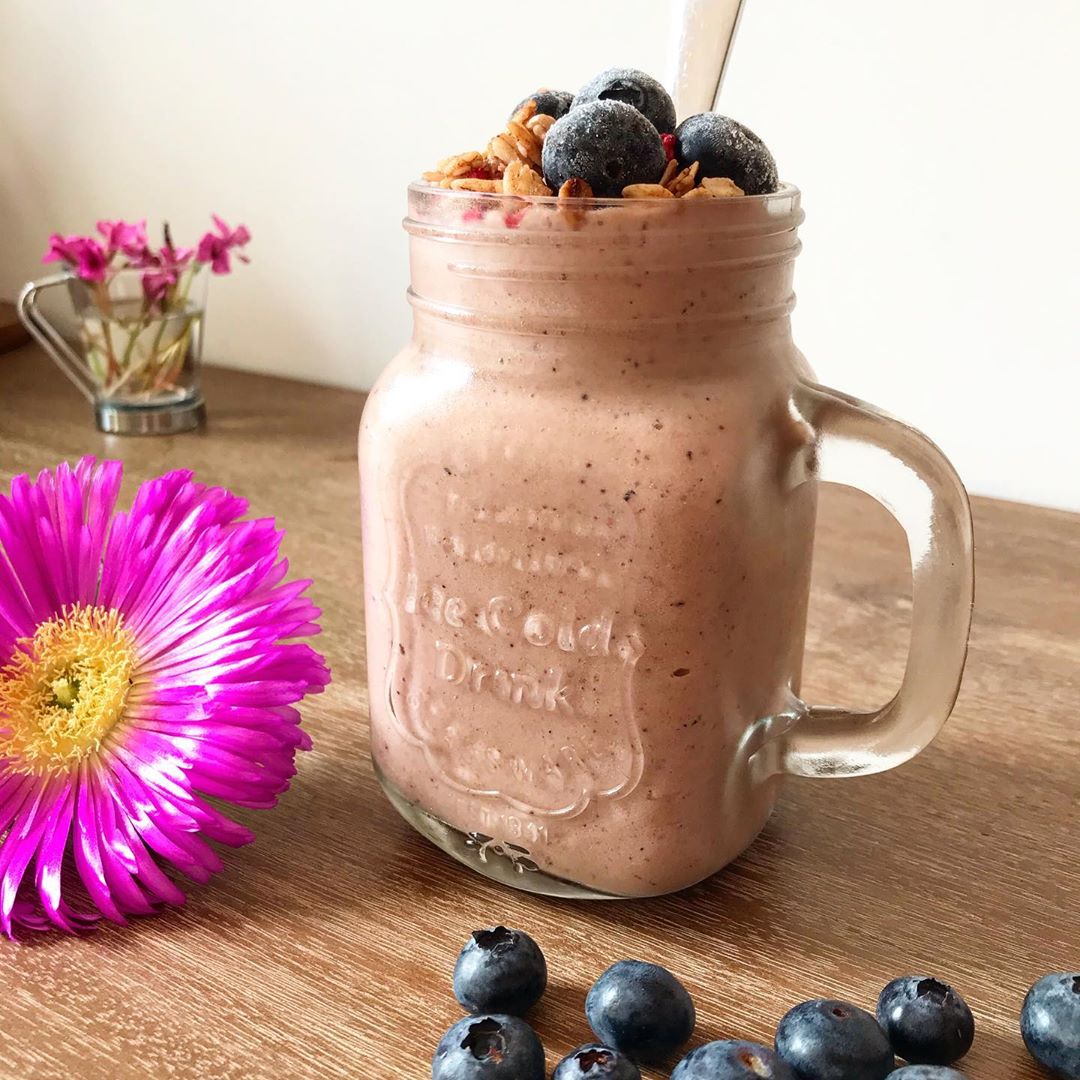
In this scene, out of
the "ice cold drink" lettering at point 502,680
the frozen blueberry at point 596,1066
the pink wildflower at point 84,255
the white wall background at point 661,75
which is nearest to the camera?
the frozen blueberry at point 596,1066

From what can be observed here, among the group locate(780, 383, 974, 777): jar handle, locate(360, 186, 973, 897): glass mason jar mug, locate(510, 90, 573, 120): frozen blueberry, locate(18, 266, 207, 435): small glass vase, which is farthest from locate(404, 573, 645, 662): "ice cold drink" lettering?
locate(18, 266, 207, 435): small glass vase

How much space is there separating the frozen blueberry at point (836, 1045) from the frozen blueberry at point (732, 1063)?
0.04 feet

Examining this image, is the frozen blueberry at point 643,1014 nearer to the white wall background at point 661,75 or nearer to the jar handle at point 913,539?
the jar handle at point 913,539

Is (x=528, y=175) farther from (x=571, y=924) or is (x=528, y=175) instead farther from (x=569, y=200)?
(x=571, y=924)

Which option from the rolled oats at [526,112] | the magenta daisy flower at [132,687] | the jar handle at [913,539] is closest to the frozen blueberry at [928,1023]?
the jar handle at [913,539]

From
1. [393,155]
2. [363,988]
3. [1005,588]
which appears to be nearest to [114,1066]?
[363,988]

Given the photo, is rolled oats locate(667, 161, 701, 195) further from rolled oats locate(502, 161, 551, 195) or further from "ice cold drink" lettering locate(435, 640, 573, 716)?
"ice cold drink" lettering locate(435, 640, 573, 716)

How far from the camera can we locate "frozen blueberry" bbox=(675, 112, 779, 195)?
0.47 m

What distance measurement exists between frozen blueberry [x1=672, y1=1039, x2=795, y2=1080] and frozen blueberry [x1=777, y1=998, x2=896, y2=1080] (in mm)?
12

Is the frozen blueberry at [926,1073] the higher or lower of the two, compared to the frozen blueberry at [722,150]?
lower

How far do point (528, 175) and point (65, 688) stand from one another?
1.09ft

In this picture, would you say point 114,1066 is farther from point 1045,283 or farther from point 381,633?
point 1045,283

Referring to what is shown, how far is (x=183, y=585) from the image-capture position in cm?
57

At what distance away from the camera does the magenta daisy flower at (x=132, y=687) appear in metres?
0.51
